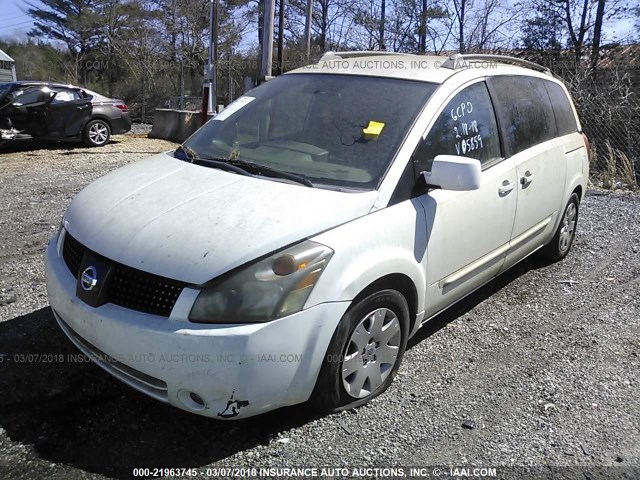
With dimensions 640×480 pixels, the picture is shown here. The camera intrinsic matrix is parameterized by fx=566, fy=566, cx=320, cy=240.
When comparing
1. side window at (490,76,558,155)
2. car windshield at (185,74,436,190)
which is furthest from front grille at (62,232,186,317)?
side window at (490,76,558,155)

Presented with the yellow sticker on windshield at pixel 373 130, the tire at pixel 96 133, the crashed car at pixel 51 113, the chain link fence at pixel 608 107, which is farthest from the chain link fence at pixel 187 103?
the yellow sticker on windshield at pixel 373 130

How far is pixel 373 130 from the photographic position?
332cm

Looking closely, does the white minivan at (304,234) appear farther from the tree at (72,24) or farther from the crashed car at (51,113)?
the tree at (72,24)

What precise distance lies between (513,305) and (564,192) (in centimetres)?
117

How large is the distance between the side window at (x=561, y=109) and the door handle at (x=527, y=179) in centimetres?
97

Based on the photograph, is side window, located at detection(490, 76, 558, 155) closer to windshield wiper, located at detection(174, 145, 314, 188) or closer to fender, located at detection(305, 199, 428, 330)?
fender, located at detection(305, 199, 428, 330)

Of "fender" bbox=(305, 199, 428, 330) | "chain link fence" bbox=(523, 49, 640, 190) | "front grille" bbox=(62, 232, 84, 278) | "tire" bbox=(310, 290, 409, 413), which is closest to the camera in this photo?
"fender" bbox=(305, 199, 428, 330)

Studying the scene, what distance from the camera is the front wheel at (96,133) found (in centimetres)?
1288

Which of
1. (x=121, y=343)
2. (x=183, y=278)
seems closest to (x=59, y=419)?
(x=121, y=343)

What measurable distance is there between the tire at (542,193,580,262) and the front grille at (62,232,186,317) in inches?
151

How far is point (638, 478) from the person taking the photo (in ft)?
8.59

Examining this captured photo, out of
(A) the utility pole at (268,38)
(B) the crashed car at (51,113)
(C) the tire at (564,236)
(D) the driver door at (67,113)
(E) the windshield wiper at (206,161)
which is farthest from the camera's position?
(D) the driver door at (67,113)

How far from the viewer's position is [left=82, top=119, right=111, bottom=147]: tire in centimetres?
1286

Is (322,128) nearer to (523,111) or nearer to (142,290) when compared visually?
(142,290)
